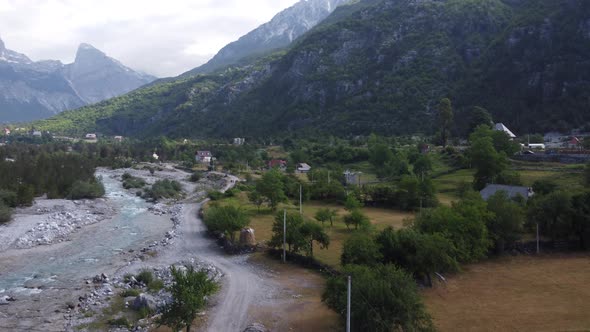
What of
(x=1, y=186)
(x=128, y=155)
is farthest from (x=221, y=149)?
(x=1, y=186)

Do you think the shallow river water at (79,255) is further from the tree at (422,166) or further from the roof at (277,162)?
the roof at (277,162)

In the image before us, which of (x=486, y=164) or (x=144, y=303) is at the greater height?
(x=486, y=164)

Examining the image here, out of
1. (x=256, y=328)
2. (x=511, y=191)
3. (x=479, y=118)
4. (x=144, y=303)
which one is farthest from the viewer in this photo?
(x=479, y=118)

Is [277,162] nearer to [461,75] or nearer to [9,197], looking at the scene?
[9,197]

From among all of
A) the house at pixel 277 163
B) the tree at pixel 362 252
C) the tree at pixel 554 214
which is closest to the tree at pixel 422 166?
the tree at pixel 554 214

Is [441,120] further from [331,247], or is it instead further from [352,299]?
[352,299]

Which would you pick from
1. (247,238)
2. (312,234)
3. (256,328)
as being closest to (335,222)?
(247,238)
